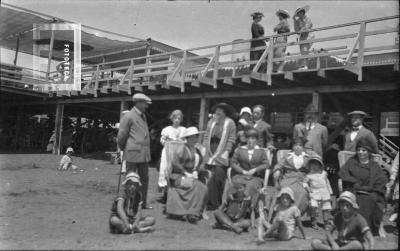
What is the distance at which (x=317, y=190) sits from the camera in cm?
548

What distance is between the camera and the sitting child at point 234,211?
525 centimetres

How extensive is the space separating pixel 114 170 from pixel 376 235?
27.3 feet

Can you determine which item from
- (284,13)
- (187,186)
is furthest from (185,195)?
(284,13)

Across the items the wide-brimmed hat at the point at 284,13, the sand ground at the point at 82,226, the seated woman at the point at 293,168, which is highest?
the wide-brimmed hat at the point at 284,13

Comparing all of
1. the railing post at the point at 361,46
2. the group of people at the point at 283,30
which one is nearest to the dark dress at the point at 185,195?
Result: the railing post at the point at 361,46

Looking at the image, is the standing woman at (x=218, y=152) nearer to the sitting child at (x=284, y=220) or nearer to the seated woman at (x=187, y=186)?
the seated woman at (x=187, y=186)

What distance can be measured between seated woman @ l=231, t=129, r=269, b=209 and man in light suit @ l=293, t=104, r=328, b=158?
83 centimetres

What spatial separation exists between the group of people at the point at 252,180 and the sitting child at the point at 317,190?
1cm

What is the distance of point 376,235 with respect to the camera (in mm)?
4992

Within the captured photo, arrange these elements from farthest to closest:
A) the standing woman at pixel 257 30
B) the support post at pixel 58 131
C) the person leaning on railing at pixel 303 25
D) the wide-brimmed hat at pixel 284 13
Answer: the support post at pixel 58 131 → the standing woman at pixel 257 30 → the wide-brimmed hat at pixel 284 13 → the person leaning on railing at pixel 303 25

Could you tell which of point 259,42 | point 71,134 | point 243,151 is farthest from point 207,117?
point 71,134

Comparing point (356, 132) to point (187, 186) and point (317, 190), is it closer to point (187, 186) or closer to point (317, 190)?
point (317, 190)

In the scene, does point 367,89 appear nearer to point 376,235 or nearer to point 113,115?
point 376,235

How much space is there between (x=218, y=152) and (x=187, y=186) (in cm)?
77
